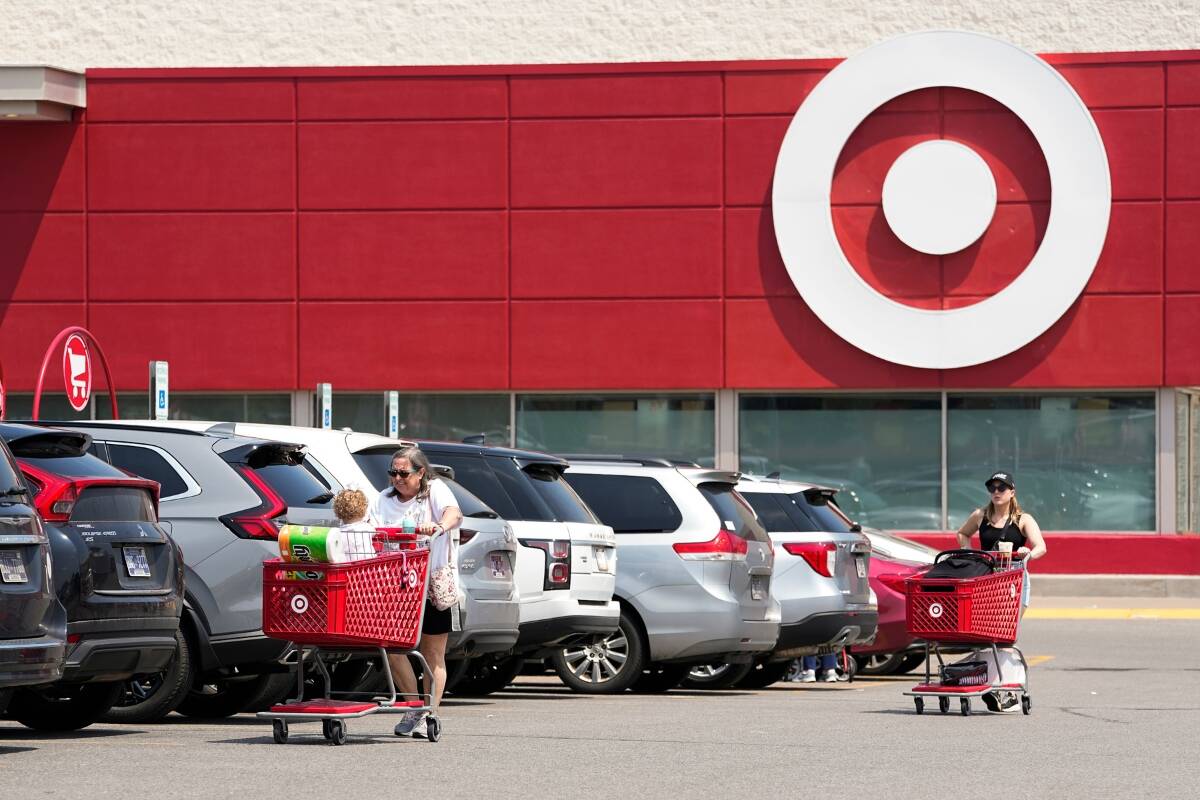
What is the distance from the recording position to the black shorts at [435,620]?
11672 mm

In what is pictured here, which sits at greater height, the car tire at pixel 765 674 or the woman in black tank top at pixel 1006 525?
the woman in black tank top at pixel 1006 525

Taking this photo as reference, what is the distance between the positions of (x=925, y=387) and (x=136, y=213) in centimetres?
1221

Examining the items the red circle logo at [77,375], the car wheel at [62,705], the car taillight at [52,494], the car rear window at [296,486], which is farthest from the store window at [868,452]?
the car taillight at [52,494]

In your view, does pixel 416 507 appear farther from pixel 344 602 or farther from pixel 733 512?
pixel 733 512

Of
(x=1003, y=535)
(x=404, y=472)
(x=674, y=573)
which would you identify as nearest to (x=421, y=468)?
(x=404, y=472)

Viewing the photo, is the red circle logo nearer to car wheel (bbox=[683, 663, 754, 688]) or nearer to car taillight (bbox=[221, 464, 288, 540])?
car wheel (bbox=[683, 663, 754, 688])

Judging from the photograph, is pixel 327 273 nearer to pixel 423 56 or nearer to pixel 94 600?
pixel 423 56

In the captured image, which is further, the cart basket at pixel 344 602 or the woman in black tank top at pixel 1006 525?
the woman in black tank top at pixel 1006 525

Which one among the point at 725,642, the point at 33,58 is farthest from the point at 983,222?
the point at 725,642

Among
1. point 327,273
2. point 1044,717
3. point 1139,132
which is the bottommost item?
point 1044,717

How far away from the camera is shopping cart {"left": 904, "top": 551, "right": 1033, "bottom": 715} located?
13680 millimetres

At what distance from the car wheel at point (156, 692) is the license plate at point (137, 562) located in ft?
2.71

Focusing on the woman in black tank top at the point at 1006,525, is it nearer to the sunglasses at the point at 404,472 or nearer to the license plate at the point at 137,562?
the sunglasses at the point at 404,472

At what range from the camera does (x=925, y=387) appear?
31672 millimetres
